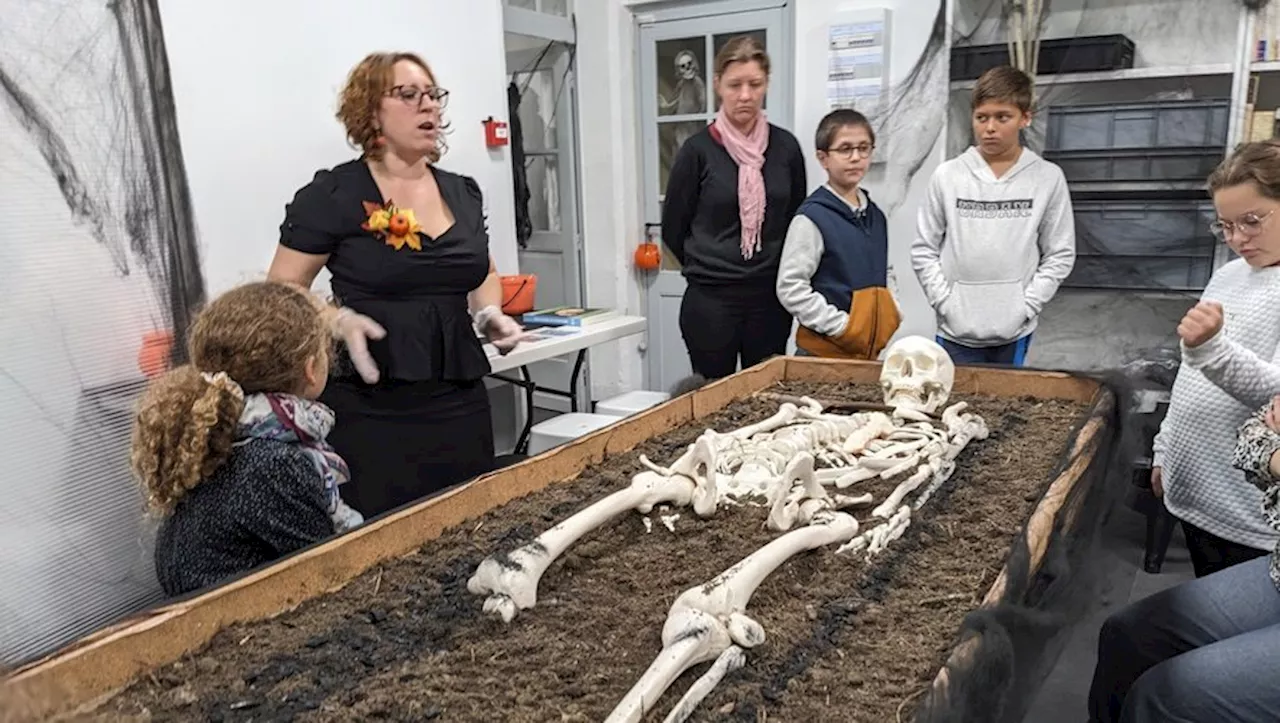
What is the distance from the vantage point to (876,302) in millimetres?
3139

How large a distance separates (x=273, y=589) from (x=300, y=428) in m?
0.35

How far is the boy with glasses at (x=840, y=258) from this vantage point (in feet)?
10.0

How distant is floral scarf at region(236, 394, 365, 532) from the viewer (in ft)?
5.33

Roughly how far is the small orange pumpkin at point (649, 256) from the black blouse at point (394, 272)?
10.7 feet

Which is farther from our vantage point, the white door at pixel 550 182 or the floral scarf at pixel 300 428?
the white door at pixel 550 182

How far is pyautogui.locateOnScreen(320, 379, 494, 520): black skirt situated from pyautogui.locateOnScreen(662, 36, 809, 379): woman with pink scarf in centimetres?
118

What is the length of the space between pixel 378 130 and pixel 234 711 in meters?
1.66

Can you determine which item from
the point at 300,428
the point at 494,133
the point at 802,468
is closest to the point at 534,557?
the point at 300,428

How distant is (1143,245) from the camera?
4.01m

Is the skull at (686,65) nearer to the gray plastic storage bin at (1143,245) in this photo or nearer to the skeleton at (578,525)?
the gray plastic storage bin at (1143,245)

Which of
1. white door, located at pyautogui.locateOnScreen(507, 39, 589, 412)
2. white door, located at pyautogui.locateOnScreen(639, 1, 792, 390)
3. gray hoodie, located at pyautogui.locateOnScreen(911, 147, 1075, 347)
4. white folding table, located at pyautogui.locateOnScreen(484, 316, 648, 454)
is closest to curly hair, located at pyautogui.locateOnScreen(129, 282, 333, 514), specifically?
white folding table, located at pyautogui.locateOnScreen(484, 316, 648, 454)

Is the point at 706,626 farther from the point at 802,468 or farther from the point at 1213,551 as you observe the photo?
the point at 1213,551

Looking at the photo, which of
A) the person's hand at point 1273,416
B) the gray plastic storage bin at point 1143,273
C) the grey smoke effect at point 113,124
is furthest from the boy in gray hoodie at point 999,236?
the grey smoke effect at point 113,124

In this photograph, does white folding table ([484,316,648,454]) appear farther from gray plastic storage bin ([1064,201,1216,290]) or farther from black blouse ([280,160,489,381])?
gray plastic storage bin ([1064,201,1216,290])
